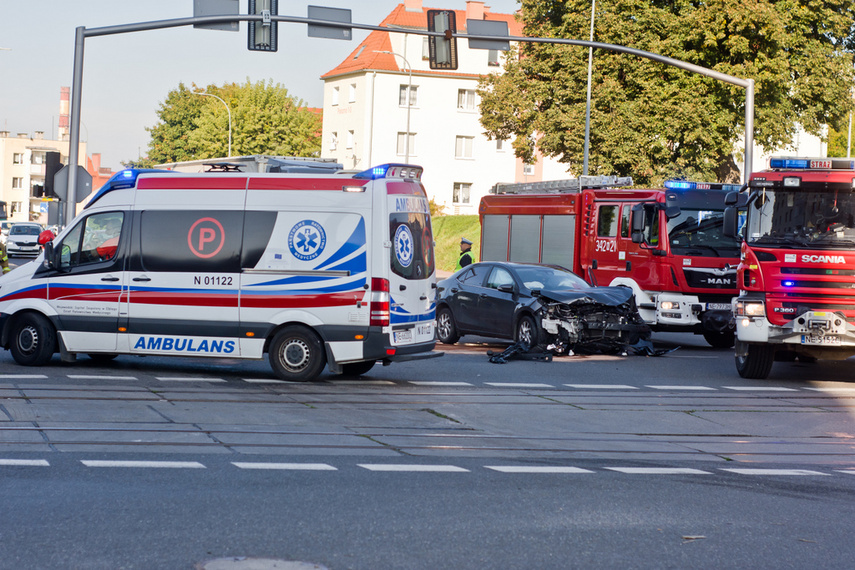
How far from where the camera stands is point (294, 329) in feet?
41.4

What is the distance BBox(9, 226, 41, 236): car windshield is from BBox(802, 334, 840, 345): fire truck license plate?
4471 centimetres

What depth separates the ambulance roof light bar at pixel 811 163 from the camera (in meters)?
14.3

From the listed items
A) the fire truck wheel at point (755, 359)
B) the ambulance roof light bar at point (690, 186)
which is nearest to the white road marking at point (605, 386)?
the fire truck wheel at point (755, 359)

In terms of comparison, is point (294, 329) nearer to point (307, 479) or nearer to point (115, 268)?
point (115, 268)

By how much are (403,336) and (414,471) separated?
4939 millimetres

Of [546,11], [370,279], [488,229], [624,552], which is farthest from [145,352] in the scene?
[546,11]

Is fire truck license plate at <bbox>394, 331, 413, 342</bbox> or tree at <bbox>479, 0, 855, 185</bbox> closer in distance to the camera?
fire truck license plate at <bbox>394, 331, 413, 342</bbox>

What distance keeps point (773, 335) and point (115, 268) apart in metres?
7.99

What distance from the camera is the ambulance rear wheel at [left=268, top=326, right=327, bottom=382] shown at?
1262 cm

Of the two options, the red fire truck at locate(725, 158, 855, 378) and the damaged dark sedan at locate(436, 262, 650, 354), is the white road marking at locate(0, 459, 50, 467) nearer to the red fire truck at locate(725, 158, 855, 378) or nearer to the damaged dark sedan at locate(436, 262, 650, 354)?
the red fire truck at locate(725, 158, 855, 378)

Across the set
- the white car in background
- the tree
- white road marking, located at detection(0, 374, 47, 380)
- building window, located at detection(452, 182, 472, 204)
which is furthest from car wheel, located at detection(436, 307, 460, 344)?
building window, located at detection(452, 182, 472, 204)

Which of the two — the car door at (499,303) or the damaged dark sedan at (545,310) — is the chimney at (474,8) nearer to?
the damaged dark sedan at (545,310)

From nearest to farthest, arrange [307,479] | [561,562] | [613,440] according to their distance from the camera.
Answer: [561,562], [307,479], [613,440]

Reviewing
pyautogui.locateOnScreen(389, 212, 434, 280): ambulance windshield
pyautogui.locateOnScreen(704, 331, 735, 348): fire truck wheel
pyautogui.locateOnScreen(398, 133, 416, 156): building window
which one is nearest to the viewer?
pyautogui.locateOnScreen(389, 212, 434, 280): ambulance windshield
